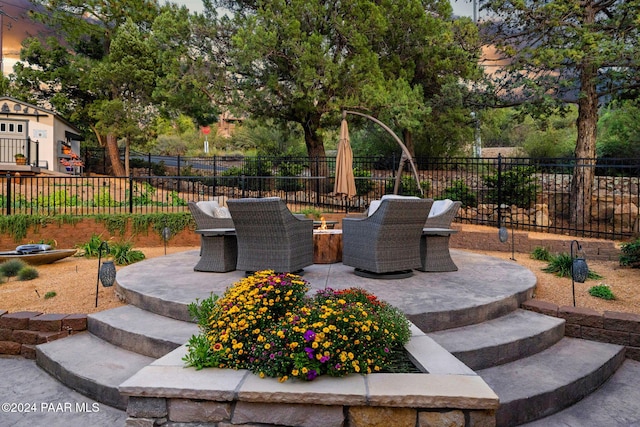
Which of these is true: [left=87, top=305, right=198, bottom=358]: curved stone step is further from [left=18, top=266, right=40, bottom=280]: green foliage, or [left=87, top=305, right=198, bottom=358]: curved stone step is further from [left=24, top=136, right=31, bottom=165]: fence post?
[left=24, top=136, right=31, bottom=165]: fence post

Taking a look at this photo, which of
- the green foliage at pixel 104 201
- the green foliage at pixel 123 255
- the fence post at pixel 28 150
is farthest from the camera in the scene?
the fence post at pixel 28 150

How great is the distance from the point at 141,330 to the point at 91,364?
415mm

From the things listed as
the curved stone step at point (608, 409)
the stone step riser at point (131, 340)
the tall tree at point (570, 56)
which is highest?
the tall tree at point (570, 56)

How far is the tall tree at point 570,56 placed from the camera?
906 cm

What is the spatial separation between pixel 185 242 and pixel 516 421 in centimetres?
736

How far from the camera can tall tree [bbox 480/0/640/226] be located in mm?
9062

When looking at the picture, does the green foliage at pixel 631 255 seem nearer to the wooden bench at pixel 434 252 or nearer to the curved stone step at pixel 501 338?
the wooden bench at pixel 434 252

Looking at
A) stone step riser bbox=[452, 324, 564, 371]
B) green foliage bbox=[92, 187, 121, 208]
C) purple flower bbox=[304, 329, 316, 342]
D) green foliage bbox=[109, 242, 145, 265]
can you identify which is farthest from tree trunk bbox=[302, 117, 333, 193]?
purple flower bbox=[304, 329, 316, 342]

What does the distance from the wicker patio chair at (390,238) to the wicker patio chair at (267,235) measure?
2.33 ft

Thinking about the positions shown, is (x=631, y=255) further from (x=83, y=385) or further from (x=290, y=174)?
(x=290, y=174)

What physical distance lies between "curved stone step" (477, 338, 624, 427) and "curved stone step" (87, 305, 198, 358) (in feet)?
7.56

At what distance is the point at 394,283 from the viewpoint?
436cm

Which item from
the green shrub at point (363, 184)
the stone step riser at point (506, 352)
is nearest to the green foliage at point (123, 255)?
the stone step riser at point (506, 352)

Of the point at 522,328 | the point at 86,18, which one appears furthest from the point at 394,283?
the point at 86,18
